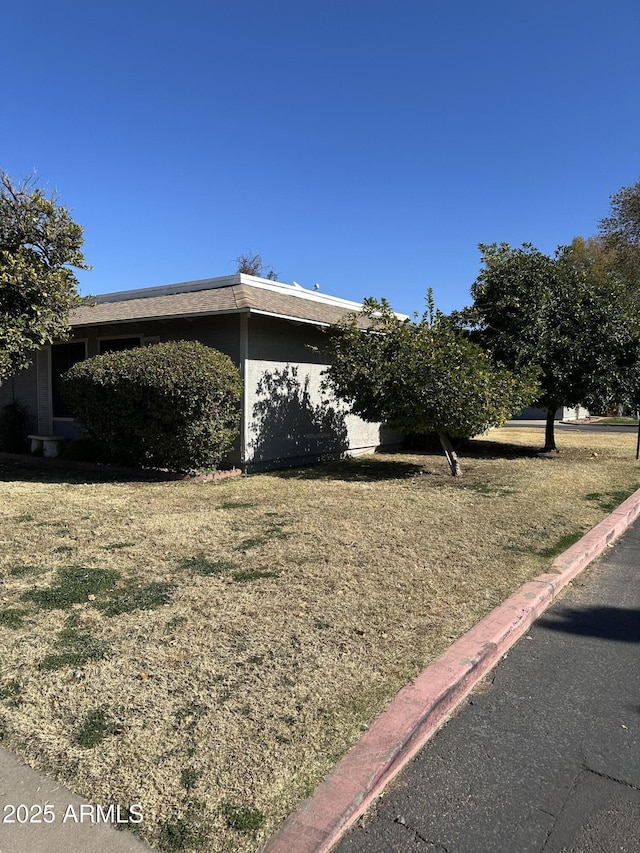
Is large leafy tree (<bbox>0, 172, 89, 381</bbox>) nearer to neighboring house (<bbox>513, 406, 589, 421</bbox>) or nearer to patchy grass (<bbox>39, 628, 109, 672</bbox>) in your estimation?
patchy grass (<bbox>39, 628, 109, 672</bbox>)

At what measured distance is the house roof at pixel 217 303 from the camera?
390 inches

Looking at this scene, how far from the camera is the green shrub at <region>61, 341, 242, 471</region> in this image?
854cm

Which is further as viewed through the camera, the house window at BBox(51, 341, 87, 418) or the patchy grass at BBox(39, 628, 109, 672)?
the house window at BBox(51, 341, 87, 418)

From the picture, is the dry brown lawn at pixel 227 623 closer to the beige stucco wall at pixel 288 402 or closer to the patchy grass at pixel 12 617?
the patchy grass at pixel 12 617

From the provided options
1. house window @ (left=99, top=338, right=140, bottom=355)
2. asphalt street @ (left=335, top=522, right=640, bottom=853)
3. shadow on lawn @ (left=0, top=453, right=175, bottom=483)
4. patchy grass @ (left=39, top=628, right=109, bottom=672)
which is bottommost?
asphalt street @ (left=335, top=522, right=640, bottom=853)

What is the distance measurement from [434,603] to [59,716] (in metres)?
2.54

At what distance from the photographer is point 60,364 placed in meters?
12.8

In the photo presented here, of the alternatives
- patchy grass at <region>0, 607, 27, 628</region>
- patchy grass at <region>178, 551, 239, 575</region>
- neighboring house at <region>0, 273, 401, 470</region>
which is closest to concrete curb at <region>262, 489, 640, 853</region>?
patchy grass at <region>178, 551, 239, 575</region>

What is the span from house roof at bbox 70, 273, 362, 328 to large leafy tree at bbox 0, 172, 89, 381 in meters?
1.13

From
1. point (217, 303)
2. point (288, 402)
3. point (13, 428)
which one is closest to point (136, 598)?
point (217, 303)

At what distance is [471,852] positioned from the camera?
210 centimetres

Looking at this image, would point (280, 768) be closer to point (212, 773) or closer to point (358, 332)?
point (212, 773)

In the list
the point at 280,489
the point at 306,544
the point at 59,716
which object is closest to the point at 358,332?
the point at 280,489

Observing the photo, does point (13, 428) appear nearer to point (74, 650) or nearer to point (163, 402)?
point (163, 402)
